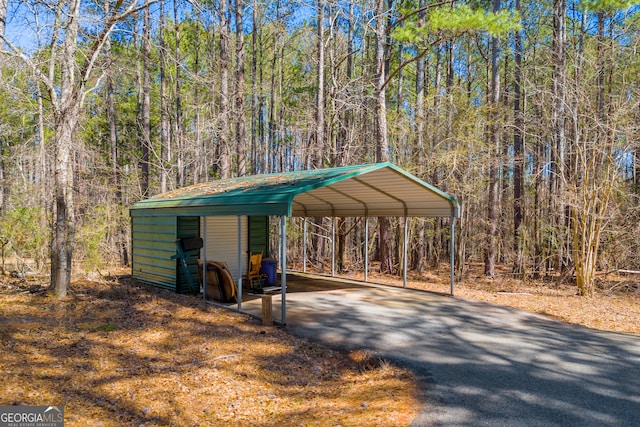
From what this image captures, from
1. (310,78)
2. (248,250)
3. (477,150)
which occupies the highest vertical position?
(310,78)

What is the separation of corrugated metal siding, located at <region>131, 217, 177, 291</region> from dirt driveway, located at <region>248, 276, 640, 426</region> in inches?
132

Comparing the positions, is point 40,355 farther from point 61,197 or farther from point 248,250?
point 248,250

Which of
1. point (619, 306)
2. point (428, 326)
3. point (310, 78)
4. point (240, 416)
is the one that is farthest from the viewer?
point (310, 78)

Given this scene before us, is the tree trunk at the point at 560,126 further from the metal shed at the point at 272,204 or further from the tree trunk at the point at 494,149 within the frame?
the metal shed at the point at 272,204

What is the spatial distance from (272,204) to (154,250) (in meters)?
5.09

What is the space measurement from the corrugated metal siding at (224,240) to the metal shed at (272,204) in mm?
79

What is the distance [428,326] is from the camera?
6914 mm

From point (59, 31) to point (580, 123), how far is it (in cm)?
1186

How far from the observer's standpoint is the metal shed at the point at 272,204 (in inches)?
293

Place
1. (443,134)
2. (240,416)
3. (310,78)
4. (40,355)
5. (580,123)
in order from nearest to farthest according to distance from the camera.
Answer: (240,416)
(40,355)
(580,123)
(443,134)
(310,78)

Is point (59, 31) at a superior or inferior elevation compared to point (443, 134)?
superior

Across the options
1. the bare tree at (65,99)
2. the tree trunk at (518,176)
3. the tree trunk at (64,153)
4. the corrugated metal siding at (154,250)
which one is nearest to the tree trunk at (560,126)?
the tree trunk at (518,176)

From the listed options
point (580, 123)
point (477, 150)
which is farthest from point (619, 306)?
point (477, 150)

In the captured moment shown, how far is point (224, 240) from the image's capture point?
35.5 ft
